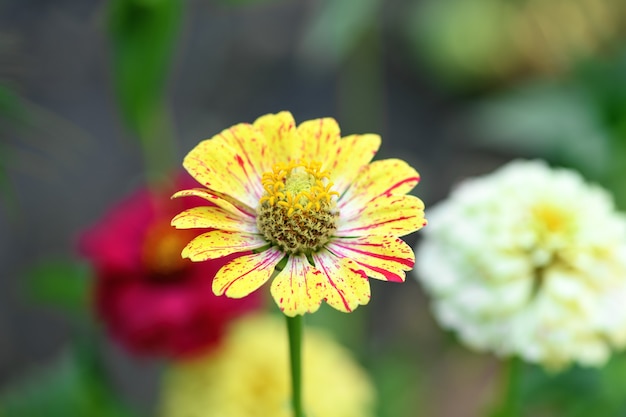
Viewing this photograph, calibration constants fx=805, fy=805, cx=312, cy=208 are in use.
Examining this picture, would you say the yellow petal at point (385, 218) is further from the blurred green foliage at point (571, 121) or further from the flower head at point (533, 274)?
the blurred green foliage at point (571, 121)

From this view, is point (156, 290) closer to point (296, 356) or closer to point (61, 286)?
point (61, 286)

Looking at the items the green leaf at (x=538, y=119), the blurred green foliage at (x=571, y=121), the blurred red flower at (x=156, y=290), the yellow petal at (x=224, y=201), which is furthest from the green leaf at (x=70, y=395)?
the green leaf at (x=538, y=119)

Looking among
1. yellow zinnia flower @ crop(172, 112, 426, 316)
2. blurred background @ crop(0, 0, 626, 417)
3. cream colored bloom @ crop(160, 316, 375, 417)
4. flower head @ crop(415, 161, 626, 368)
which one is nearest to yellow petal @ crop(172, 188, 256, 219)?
yellow zinnia flower @ crop(172, 112, 426, 316)

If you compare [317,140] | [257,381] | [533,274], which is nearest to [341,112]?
[257,381]

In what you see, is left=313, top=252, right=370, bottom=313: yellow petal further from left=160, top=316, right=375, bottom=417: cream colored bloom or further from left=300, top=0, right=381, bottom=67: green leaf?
left=300, top=0, right=381, bottom=67: green leaf

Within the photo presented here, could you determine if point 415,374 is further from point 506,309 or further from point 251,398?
point 506,309

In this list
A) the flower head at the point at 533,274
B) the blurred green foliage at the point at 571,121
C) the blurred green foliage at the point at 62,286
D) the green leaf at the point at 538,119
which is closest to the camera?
the flower head at the point at 533,274
